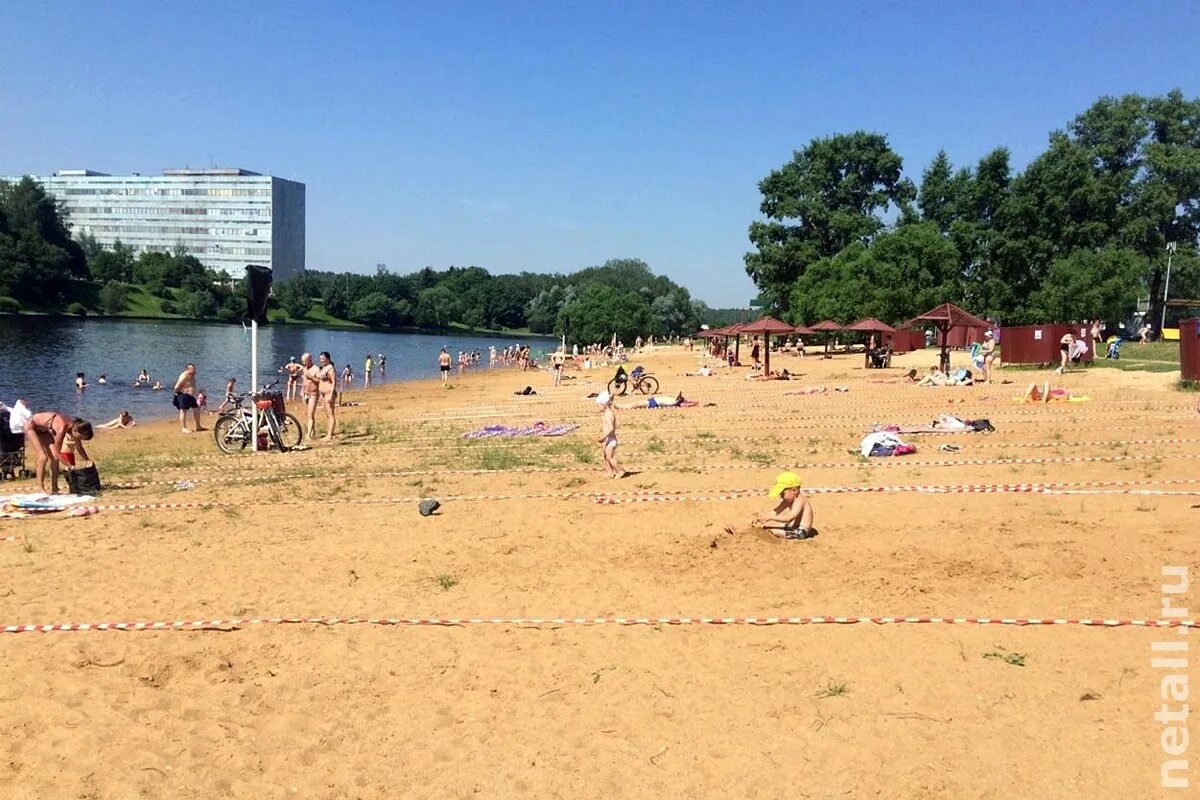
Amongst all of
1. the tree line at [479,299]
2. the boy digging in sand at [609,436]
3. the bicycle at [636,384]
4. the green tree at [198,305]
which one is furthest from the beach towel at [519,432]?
the green tree at [198,305]

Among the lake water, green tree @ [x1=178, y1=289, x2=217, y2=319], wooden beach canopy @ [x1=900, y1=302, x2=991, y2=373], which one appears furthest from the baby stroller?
green tree @ [x1=178, y1=289, x2=217, y2=319]

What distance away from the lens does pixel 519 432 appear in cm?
1766

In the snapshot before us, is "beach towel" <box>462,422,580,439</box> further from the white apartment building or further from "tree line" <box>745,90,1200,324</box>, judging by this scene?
the white apartment building

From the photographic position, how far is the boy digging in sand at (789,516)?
8.16 metres

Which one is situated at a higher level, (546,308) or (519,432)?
(546,308)

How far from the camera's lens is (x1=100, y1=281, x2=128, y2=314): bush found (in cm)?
9594

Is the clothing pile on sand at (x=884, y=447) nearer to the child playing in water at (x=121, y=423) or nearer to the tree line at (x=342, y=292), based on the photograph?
the child playing in water at (x=121, y=423)

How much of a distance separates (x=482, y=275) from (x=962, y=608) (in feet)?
535

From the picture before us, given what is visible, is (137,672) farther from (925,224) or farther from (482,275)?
(482,275)

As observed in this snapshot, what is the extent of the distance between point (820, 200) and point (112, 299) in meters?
79.8

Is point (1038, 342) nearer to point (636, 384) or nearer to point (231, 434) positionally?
point (636, 384)

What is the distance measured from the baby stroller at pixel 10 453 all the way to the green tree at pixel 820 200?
53.2 metres

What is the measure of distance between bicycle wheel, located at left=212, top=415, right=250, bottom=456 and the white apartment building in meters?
158

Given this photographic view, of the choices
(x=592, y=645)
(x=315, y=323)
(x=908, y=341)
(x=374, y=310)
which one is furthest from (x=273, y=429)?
(x=374, y=310)
